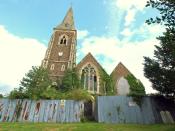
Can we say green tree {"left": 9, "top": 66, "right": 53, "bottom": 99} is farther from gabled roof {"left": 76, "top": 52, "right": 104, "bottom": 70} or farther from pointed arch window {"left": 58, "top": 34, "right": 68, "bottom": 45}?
pointed arch window {"left": 58, "top": 34, "right": 68, "bottom": 45}

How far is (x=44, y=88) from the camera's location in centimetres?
2470

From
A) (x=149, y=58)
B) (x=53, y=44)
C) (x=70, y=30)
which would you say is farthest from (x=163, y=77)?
(x=70, y=30)

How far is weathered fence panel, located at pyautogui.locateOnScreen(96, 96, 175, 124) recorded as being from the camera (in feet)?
60.9

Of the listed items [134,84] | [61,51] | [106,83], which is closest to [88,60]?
[106,83]

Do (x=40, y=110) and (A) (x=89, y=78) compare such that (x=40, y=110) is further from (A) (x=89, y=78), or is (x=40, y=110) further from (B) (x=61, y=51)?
(B) (x=61, y=51)

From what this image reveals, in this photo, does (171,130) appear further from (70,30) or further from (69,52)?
(70,30)

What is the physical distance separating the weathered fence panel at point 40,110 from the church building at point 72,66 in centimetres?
1313

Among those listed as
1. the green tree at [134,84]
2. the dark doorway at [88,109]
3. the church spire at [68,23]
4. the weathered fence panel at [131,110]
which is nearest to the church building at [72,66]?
the green tree at [134,84]

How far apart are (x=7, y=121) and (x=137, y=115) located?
467 inches

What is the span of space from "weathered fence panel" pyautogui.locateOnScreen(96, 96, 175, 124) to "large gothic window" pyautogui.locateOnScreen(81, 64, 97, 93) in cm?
1344

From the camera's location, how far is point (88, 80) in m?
34.3

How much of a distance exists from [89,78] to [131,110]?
16.1 metres

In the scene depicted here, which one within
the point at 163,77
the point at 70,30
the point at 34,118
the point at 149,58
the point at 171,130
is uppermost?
the point at 70,30

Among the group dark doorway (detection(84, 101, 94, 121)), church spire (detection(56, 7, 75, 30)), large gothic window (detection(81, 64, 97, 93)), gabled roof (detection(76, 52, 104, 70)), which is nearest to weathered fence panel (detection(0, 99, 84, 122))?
dark doorway (detection(84, 101, 94, 121))
